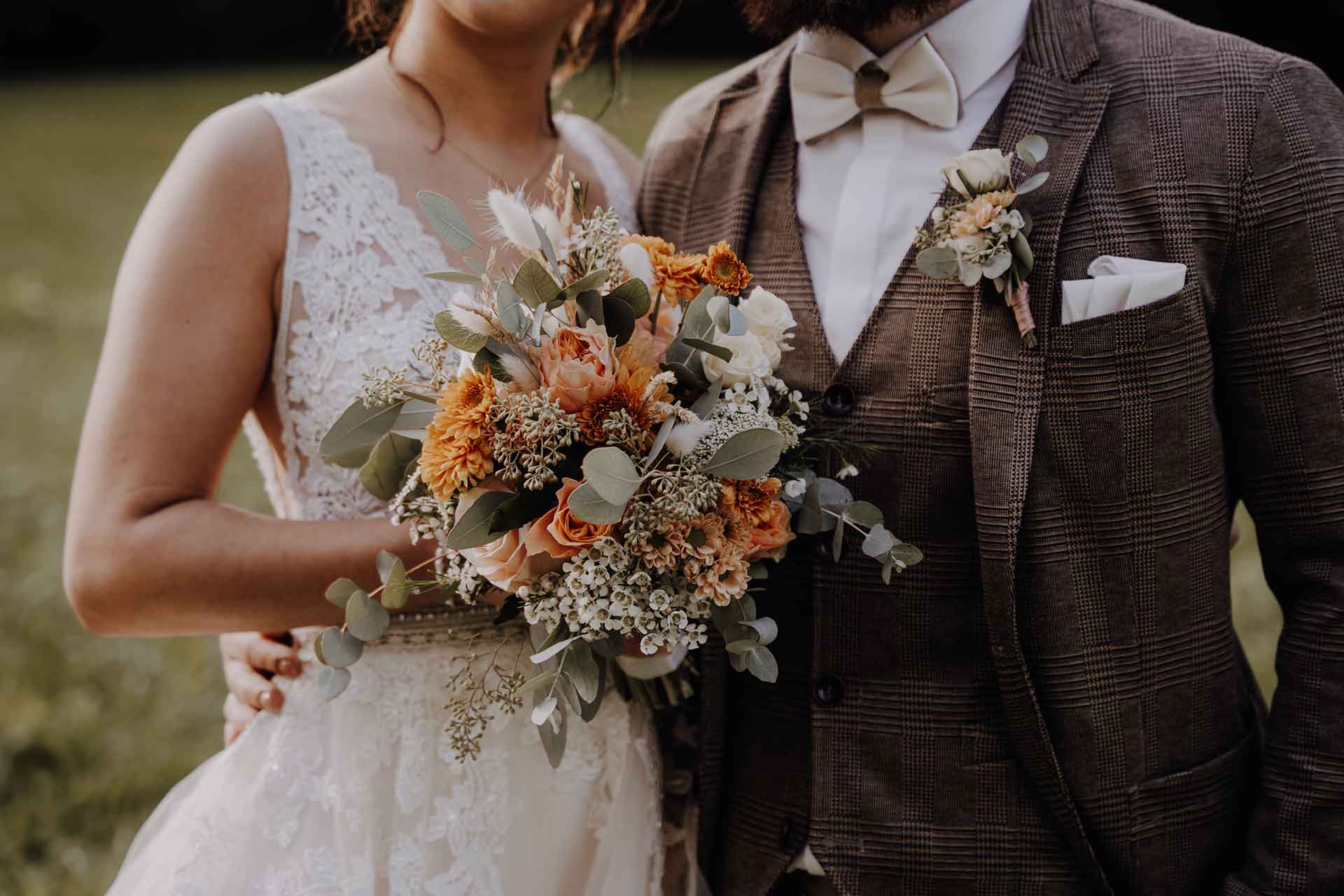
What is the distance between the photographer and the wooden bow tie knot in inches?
76.4

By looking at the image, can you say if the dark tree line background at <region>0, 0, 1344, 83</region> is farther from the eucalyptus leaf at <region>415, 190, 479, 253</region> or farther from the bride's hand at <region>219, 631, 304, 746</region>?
the eucalyptus leaf at <region>415, 190, 479, 253</region>

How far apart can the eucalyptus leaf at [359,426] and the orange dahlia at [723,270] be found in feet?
1.43

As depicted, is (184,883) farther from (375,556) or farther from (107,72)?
(107,72)

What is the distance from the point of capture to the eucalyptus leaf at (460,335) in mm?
1452

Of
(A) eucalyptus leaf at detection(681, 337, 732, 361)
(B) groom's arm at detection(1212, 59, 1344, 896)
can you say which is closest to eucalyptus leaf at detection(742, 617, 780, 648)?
(A) eucalyptus leaf at detection(681, 337, 732, 361)

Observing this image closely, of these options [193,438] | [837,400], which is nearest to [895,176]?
[837,400]

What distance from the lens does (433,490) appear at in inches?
57.4

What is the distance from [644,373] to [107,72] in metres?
20.7

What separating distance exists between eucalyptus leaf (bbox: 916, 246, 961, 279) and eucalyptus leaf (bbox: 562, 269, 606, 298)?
0.48m

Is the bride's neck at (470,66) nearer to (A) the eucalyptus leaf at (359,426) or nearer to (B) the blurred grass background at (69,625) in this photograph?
(B) the blurred grass background at (69,625)

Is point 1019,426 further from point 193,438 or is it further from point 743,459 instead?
point 193,438

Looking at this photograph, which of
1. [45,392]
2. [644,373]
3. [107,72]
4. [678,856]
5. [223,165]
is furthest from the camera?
[107,72]

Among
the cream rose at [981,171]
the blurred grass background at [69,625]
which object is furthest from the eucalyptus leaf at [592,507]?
the blurred grass background at [69,625]

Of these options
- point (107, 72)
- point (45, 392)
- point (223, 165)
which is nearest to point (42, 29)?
point (107, 72)
